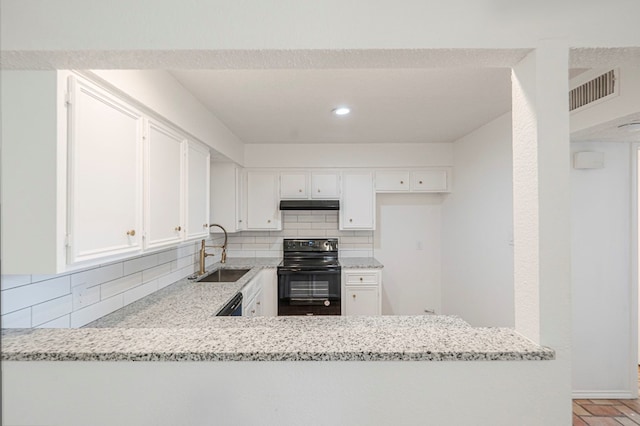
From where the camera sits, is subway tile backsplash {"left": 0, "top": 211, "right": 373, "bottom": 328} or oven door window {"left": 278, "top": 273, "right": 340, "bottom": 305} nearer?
subway tile backsplash {"left": 0, "top": 211, "right": 373, "bottom": 328}

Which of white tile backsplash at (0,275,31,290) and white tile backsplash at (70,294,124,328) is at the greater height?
white tile backsplash at (0,275,31,290)

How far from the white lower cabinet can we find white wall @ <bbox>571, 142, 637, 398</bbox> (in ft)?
5.98

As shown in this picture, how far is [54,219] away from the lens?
1154 mm

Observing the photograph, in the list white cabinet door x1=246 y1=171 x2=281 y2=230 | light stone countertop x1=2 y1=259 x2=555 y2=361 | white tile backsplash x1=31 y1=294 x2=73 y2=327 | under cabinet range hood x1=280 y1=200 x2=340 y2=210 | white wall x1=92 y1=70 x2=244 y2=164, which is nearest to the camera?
light stone countertop x1=2 y1=259 x2=555 y2=361

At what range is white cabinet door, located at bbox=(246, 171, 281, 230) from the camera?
154 inches

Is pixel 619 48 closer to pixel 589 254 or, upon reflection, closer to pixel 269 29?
pixel 269 29

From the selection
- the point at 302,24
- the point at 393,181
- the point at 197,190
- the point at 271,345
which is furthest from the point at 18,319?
the point at 393,181

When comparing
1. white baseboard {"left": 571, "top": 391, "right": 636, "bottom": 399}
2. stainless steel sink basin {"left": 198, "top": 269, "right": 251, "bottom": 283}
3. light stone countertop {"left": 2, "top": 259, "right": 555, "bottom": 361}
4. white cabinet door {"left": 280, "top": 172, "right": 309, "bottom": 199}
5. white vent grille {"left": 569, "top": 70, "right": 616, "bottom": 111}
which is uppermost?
white vent grille {"left": 569, "top": 70, "right": 616, "bottom": 111}

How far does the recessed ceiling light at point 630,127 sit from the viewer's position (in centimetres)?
199

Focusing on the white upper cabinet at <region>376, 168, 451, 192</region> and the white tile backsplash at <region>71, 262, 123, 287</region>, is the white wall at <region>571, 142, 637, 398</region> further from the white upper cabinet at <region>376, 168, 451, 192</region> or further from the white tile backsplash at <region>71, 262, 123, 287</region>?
the white tile backsplash at <region>71, 262, 123, 287</region>

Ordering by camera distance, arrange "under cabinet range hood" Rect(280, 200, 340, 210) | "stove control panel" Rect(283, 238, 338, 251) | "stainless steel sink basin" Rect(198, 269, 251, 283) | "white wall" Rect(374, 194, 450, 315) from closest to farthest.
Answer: "stainless steel sink basin" Rect(198, 269, 251, 283)
"under cabinet range hood" Rect(280, 200, 340, 210)
"stove control panel" Rect(283, 238, 338, 251)
"white wall" Rect(374, 194, 450, 315)

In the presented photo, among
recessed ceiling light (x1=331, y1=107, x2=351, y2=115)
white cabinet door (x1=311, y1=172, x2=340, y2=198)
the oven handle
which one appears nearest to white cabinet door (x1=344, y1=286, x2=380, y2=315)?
the oven handle

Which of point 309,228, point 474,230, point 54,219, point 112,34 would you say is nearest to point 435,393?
point 54,219

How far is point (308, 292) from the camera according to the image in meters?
3.53
